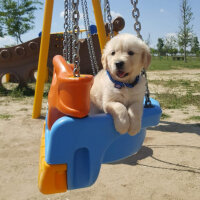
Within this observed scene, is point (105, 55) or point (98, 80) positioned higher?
point (105, 55)

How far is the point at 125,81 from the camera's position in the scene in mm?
1986

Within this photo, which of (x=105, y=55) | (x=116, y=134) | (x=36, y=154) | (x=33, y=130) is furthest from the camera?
(x=33, y=130)

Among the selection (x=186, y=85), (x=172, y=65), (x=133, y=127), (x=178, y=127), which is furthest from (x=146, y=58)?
(x=172, y=65)

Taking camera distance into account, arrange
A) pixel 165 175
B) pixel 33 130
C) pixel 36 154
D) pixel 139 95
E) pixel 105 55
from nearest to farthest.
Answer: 1. pixel 139 95
2. pixel 105 55
3. pixel 165 175
4. pixel 36 154
5. pixel 33 130

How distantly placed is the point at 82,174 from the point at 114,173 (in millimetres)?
1450

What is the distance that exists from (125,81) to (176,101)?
5.62m

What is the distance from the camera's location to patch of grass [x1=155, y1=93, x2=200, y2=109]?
6.78 m

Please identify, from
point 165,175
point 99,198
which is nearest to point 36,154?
point 99,198

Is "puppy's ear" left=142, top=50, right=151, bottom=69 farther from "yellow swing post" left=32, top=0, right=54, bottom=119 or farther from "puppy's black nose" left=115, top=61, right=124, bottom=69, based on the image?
"yellow swing post" left=32, top=0, right=54, bottom=119

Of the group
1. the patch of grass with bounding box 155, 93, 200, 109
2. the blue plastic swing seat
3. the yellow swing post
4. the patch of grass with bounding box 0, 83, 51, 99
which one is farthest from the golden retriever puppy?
the patch of grass with bounding box 0, 83, 51, 99

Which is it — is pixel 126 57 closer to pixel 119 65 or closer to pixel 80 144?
pixel 119 65

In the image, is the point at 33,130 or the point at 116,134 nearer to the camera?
the point at 116,134

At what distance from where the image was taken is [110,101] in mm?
1941

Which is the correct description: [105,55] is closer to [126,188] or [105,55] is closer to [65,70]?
[65,70]
